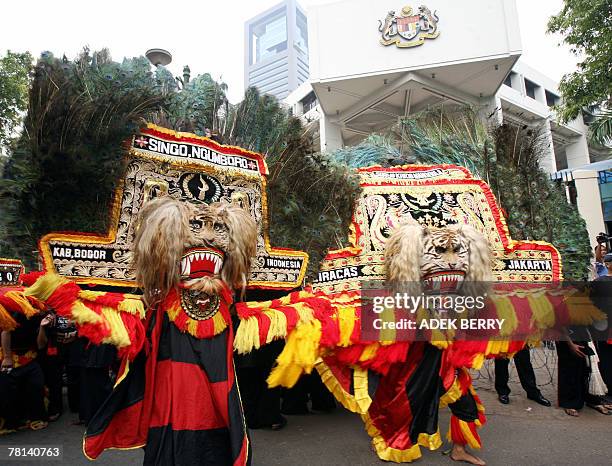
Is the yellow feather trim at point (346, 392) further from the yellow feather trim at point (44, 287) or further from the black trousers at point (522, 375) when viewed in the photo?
the black trousers at point (522, 375)

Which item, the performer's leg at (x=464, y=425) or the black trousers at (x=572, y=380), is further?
the black trousers at (x=572, y=380)

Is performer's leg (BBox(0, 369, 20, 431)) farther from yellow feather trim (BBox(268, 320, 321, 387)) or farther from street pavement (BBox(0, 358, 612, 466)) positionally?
yellow feather trim (BBox(268, 320, 321, 387))

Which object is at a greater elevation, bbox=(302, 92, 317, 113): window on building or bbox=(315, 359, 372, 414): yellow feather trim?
bbox=(302, 92, 317, 113): window on building

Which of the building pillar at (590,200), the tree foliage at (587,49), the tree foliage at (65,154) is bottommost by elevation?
the tree foliage at (65,154)

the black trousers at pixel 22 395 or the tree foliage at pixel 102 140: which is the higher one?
the tree foliage at pixel 102 140

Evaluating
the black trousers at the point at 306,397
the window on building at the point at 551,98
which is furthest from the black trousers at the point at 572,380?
the window on building at the point at 551,98

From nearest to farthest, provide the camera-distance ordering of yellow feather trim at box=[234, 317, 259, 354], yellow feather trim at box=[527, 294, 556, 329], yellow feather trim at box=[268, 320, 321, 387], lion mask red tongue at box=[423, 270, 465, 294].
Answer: yellow feather trim at box=[234, 317, 259, 354] < yellow feather trim at box=[268, 320, 321, 387] < lion mask red tongue at box=[423, 270, 465, 294] < yellow feather trim at box=[527, 294, 556, 329]

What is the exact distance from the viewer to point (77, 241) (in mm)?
2514

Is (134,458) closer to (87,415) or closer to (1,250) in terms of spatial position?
(87,415)

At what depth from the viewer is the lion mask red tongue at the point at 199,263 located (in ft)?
8.09

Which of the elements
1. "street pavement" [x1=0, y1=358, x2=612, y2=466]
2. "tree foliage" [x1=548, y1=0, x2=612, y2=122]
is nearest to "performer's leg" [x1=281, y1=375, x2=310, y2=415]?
"street pavement" [x1=0, y1=358, x2=612, y2=466]

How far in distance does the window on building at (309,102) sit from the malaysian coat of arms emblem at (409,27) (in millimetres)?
7105

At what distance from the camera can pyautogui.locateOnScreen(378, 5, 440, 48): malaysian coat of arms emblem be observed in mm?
16672

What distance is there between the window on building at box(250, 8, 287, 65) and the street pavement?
74.4 m
